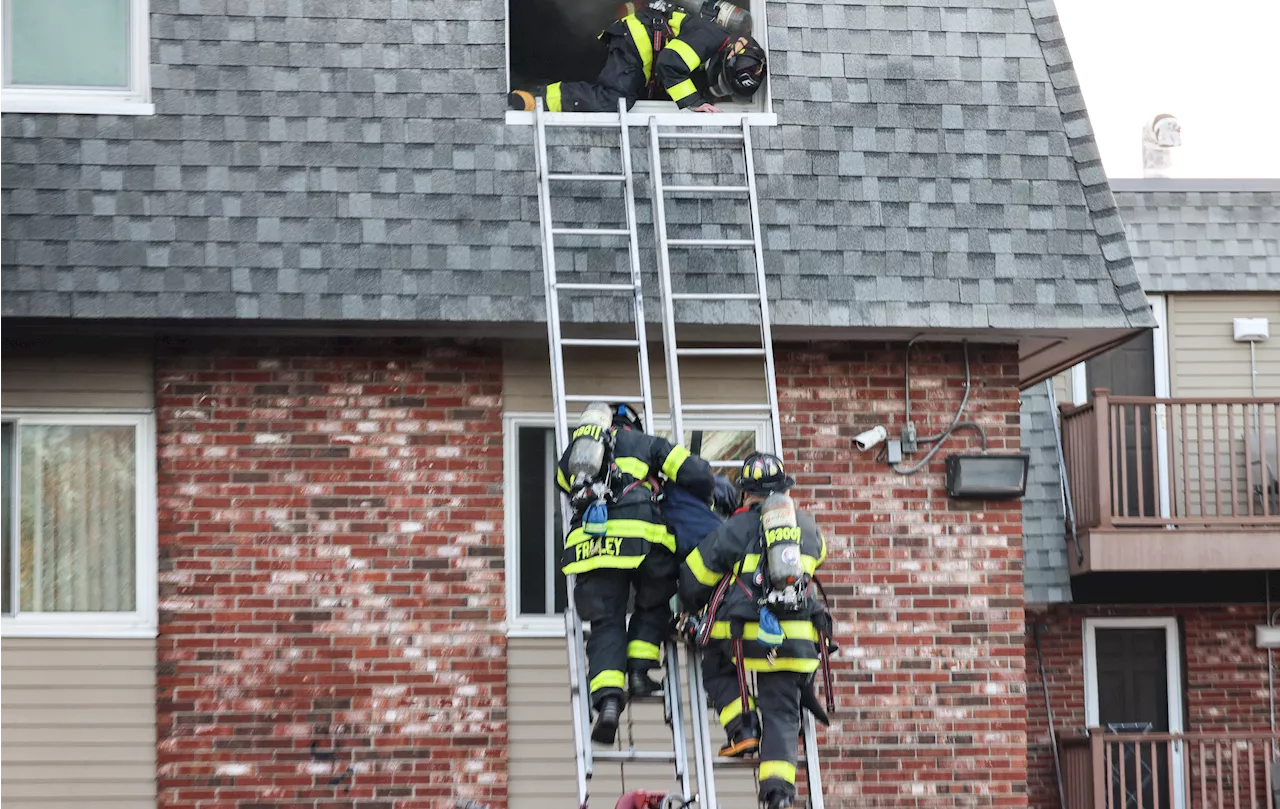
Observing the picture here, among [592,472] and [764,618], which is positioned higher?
[592,472]

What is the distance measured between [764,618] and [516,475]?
8.12 feet

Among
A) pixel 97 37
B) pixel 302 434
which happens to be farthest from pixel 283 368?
pixel 97 37

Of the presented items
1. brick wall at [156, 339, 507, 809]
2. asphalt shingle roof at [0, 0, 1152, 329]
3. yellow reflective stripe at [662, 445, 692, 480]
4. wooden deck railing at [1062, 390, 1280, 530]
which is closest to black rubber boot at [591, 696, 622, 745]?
yellow reflective stripe at [662, 445, 692, 480]

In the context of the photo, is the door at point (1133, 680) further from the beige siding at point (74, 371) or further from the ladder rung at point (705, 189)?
the beige siding at point (74, 371)

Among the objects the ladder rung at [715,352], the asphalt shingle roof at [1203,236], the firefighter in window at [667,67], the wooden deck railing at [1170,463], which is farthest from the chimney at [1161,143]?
the ladder rung at [715,352]

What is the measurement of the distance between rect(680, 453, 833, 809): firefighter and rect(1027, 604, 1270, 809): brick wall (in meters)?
5.20

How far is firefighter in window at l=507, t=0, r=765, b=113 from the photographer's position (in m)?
9.32

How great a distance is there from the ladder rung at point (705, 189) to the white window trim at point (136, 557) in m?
2.97

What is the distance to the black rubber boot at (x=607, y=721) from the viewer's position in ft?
23.7

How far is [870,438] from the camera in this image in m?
9.05

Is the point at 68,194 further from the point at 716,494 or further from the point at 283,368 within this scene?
the point at 716,494

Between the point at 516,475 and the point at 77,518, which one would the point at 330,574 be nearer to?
the point at 516,475

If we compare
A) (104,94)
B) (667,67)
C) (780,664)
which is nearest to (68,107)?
(104,94)

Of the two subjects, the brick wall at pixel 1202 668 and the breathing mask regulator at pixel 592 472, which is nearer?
the breathing mask regulator at pixel 592 472
